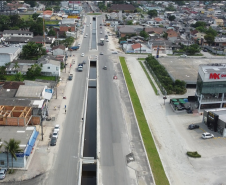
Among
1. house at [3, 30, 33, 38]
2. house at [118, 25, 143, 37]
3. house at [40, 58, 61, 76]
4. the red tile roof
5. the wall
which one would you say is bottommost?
the wall

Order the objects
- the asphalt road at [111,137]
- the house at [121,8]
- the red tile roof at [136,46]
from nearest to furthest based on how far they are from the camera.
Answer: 1. the asphalt road at [111,137]
2. the red tile roof at [136,46]
3. the house at [121,8]

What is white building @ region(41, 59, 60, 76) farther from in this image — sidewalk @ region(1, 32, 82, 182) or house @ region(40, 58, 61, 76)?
sidewalk @ region(1, 32, 82, 182)

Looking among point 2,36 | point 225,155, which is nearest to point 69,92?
point 225,155

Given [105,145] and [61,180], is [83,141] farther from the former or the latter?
[61,180]

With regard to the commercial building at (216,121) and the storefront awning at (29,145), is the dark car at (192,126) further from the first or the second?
the storefront awning at (29,145)

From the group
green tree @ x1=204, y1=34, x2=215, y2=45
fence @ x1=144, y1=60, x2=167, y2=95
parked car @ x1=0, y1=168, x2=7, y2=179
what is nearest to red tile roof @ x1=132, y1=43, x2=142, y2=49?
fence @ x1=144, y1=60, x2=167, y2=95

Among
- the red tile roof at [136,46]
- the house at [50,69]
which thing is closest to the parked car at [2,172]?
the house at [50,69]
